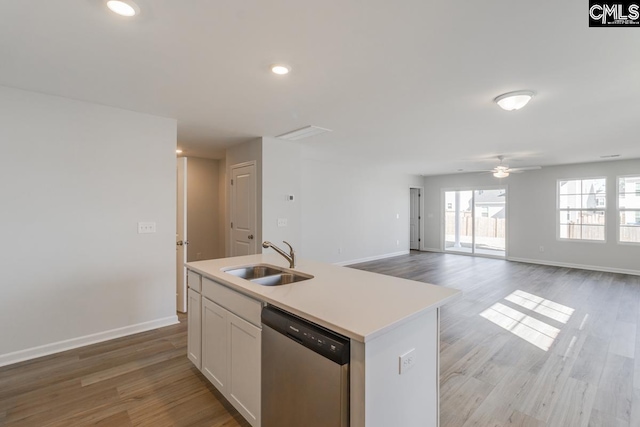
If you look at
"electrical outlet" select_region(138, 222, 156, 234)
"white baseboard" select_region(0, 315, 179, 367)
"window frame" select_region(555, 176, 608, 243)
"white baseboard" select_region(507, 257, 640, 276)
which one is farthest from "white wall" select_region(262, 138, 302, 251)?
"window frame" select_region(555, 176, 608, 243)

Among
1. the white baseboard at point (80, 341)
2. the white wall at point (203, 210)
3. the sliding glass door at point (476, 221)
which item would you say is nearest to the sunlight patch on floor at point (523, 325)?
the white baseboard at point (80, 341)

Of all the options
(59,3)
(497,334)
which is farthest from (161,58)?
(497,334)

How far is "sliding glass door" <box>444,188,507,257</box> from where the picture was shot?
8.30m

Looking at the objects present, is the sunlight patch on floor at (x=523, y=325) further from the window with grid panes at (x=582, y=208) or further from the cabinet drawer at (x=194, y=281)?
the window with grid panes at (x=582, y=208)

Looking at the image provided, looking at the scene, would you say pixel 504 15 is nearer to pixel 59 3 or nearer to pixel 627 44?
pixel 627 44

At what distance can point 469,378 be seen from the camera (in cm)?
239

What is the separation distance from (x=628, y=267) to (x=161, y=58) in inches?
360

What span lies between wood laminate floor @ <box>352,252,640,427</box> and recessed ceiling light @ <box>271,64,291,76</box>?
2728 mm

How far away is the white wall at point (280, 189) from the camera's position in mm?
4410

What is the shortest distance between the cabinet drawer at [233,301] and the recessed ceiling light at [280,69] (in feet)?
5.50

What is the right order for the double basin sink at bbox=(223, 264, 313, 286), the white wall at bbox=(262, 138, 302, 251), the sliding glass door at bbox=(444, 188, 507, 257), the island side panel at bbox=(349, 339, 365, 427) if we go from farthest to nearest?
the sliding glass door at bbox=(444, 188, 507, 257)
the white wall at bbox=(262, 138, 302, 251)
the double basin sink at bbox=(223, 264, 313, 286)
the island side panel at bbox=(349, 339, 365, 427)

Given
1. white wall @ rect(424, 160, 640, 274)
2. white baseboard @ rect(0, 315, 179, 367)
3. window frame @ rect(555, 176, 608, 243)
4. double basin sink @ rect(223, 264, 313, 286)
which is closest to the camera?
double basin sink @ rect(223, 264, 313, 286)

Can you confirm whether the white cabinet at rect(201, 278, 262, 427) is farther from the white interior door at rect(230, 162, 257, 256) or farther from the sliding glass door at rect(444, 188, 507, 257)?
the sliding glass door at rect(444, 188, 507, 257)

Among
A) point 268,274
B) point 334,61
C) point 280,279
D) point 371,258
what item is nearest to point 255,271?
point 268,274
